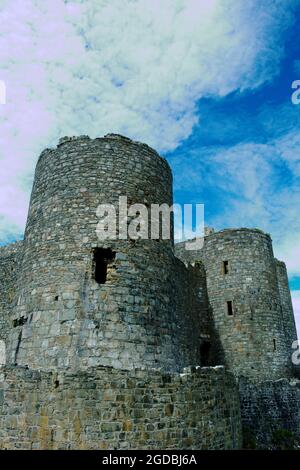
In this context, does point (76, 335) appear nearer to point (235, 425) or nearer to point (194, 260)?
point (235, 425)

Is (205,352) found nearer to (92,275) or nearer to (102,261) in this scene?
(102,261)

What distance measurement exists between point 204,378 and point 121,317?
2.38 m

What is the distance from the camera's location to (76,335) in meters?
8.95

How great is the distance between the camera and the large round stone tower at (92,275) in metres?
9.09

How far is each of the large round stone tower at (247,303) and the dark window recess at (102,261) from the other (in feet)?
32.8

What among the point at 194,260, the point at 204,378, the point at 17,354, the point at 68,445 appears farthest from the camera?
the point at 194,260

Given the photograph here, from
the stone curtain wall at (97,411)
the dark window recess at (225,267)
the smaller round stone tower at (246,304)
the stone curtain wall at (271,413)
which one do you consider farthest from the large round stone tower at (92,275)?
the dark window recess at (225,267)

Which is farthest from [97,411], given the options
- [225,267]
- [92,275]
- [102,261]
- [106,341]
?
[225,267]

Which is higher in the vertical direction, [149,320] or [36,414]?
[149,320]

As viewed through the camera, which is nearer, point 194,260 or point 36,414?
point 36,414

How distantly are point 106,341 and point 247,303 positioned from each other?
10697 millimetres

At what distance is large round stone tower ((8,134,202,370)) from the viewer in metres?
9.09

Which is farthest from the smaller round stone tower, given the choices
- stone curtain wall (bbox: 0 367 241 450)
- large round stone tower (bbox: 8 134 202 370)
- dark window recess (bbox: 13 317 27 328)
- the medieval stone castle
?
dark window recess (bbox: 13 317 27 328)
